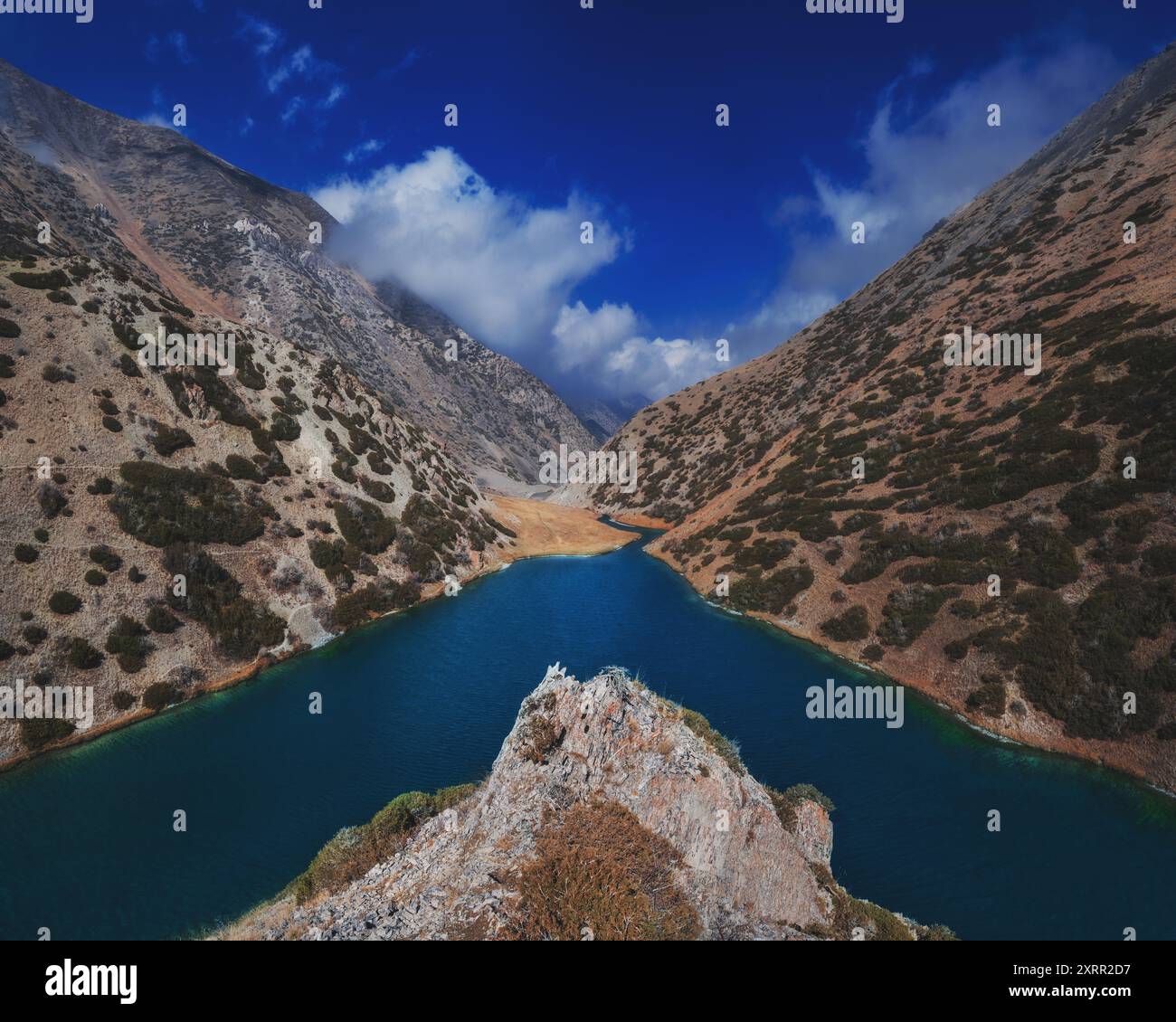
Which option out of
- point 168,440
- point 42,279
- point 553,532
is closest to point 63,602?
point 168,440

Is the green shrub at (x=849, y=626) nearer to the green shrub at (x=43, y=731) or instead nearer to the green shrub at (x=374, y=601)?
the green shrub at (x=374, y=601)

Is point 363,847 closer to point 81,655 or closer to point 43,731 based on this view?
point 43,731

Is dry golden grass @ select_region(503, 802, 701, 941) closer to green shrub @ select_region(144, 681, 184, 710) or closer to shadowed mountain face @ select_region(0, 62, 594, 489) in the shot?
green shrub @ select_region(144, 681, 184, 710)

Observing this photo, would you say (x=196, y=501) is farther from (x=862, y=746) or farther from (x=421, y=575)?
(x=862, y=746)

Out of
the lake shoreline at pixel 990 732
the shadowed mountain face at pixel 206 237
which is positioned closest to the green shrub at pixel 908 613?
the lake shoreline at pixel 990 732

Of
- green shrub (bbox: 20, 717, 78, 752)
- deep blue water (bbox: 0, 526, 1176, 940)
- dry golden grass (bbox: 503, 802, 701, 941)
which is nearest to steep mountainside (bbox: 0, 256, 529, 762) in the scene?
green shrub (bbox: 20, 717, 78, 752)

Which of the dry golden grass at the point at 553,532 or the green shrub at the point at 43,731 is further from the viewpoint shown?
the dry golden grass at the point at 553,532
